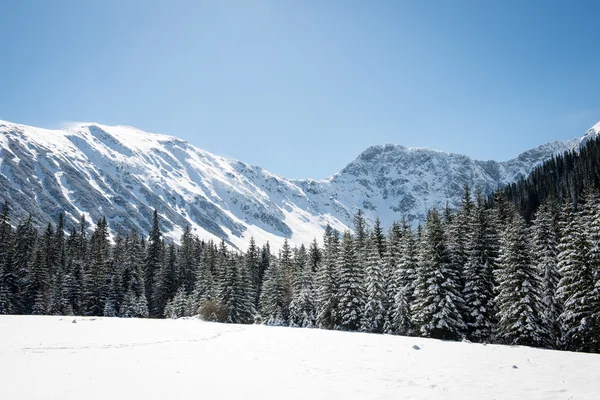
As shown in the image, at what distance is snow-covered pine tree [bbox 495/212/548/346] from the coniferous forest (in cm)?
→ 10

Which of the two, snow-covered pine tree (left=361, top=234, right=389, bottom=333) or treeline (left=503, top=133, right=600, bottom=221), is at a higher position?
treeline (left=503, top=133, right=600, bottom=221)

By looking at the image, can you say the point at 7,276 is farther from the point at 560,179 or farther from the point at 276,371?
the point at 560,179

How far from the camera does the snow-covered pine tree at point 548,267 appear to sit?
36219 millimetres

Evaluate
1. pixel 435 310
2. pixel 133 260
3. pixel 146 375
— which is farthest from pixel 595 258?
pixel 133 260

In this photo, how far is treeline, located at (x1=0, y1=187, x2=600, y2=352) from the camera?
33531 mm

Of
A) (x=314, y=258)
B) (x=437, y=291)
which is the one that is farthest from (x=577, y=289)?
(x=314, y=258)

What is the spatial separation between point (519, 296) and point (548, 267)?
7.78 metres

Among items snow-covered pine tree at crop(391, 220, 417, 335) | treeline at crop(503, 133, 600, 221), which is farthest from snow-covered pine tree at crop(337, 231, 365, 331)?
treeline at crop(503, 133, 600, 221)

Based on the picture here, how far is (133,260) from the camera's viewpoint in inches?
3292

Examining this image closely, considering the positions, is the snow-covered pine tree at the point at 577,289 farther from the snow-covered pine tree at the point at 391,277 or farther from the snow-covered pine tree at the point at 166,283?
the snow-covered pine tree at the point at 166,283

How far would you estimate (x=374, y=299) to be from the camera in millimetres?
47188

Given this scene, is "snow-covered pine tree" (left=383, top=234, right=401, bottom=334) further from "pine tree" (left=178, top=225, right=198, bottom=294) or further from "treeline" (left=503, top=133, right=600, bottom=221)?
"treeline" (left=503, top=133, right=600, bottom=221)

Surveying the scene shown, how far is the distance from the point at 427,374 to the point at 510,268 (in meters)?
23.5

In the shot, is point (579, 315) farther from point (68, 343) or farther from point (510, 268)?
point (68, 343)
